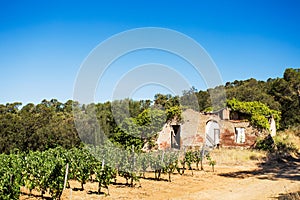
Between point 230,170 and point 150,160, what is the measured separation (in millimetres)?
4322

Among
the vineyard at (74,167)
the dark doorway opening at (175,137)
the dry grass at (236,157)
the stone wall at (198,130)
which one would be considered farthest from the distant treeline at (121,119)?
the dry grass at (236,157)

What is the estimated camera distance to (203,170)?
598 inches

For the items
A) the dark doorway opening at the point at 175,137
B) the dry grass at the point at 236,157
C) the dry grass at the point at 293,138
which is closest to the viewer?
the dry grass at the point at 236,157

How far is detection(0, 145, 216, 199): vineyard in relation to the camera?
880 centimetres

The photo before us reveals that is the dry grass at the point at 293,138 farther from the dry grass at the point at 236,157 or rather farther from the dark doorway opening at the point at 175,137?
the dark doorway opening at the point at 175,137

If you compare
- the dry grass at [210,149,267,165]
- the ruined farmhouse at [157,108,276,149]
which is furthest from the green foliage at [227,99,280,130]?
the dry grass at [210,149,267,165]

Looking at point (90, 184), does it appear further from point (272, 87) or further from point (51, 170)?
point (272, 87)

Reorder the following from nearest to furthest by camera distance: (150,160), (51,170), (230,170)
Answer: (51,170)
(150,160)
(230,170)

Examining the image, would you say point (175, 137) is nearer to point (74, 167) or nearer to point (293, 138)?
point (293, 138)

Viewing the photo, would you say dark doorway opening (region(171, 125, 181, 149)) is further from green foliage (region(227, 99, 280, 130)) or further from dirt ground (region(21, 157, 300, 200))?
dirt ground (region(21, 157, 300, 200))

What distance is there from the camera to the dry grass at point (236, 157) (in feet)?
56.4

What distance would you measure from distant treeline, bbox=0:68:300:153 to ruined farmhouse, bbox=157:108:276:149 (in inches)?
29.4

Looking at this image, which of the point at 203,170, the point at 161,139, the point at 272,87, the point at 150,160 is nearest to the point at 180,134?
the point at 161,139

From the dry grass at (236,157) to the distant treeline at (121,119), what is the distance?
4.36m
